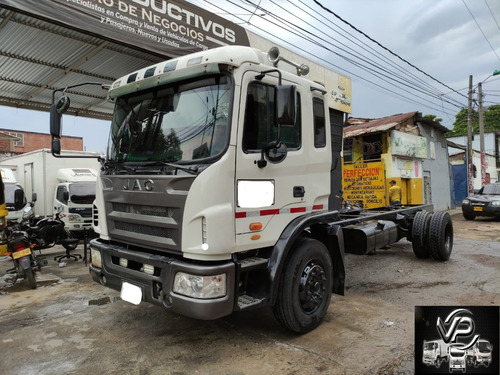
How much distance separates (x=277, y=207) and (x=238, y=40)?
5.87 m

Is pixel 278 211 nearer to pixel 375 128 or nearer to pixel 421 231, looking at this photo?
pixel 421 231

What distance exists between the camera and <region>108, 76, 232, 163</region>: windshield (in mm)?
3244

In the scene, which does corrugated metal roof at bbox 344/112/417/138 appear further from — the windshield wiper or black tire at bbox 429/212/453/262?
the windshield wiper

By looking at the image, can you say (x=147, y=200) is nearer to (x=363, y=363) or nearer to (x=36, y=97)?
(x=363, y=363)

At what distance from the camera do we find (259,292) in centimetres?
343

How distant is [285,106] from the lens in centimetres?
318

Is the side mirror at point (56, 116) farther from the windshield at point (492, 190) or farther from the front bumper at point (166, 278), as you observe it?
the windshield at point (492, 190)

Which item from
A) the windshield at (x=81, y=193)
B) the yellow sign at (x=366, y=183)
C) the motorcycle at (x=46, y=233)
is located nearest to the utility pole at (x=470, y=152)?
the yellow sign at (x=366, y=183)

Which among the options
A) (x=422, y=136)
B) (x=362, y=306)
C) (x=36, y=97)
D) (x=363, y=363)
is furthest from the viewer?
(x=422, y=136)

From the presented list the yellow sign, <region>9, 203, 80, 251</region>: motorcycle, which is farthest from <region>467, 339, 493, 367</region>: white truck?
the yellow sign

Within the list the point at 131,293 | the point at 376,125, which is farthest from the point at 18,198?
the point at 376,125

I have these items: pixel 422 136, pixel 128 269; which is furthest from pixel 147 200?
pixel 422 136

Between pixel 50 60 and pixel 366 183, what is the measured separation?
13.5 meters

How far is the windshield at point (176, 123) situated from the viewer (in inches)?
128
